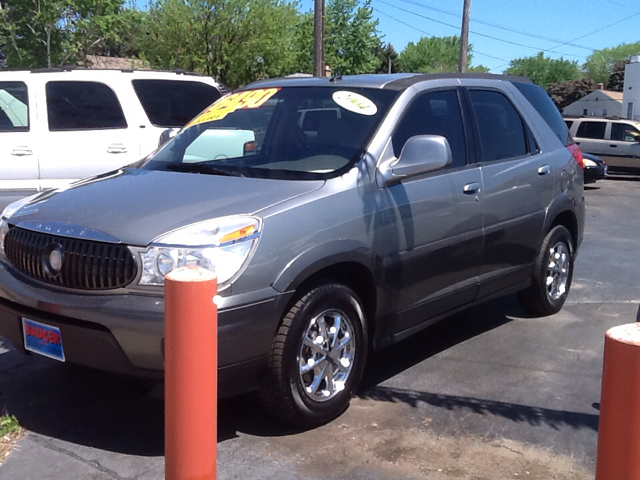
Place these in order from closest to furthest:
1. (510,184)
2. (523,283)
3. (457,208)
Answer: (457,208), (510,184), (523,283)

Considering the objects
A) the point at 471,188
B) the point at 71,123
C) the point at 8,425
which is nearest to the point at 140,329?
the point at 8,425

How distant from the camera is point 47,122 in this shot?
7.71 m

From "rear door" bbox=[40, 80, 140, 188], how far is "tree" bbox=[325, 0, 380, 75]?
26908 millimetres

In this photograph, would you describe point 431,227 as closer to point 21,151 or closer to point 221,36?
point 21,151

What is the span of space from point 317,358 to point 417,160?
125 centimetres

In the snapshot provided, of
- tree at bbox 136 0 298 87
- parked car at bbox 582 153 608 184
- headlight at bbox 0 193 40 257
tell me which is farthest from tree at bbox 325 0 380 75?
headlight at bbox 0 193 40 257

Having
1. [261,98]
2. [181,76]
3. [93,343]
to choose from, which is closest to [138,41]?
[181,76]

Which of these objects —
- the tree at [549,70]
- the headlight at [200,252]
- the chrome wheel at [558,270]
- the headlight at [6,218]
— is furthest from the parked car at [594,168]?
the tree at [549,70]

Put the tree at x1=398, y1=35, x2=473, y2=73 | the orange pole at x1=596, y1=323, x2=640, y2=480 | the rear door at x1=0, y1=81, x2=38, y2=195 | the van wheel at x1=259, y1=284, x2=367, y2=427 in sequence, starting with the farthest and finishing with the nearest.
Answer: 1. the tree at x1=398, y1=35, x2=473, y2=73
2. the rear door at x1=0, y1=81, x2=38, y2=195
3. the van wheel at x1=259, y1=284, x2=367, y2=427
4. the orange pole at x1=596, y1=323, x2=640, y2=480

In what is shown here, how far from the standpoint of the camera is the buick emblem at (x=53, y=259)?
147 inches

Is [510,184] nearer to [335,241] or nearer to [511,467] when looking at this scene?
[335,241]

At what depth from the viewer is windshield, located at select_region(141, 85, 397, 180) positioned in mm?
4402

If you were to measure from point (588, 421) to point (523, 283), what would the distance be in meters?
1.68

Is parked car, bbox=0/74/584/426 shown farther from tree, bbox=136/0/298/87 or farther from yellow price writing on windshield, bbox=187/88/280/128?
tree, bbox=136/0/298/87
